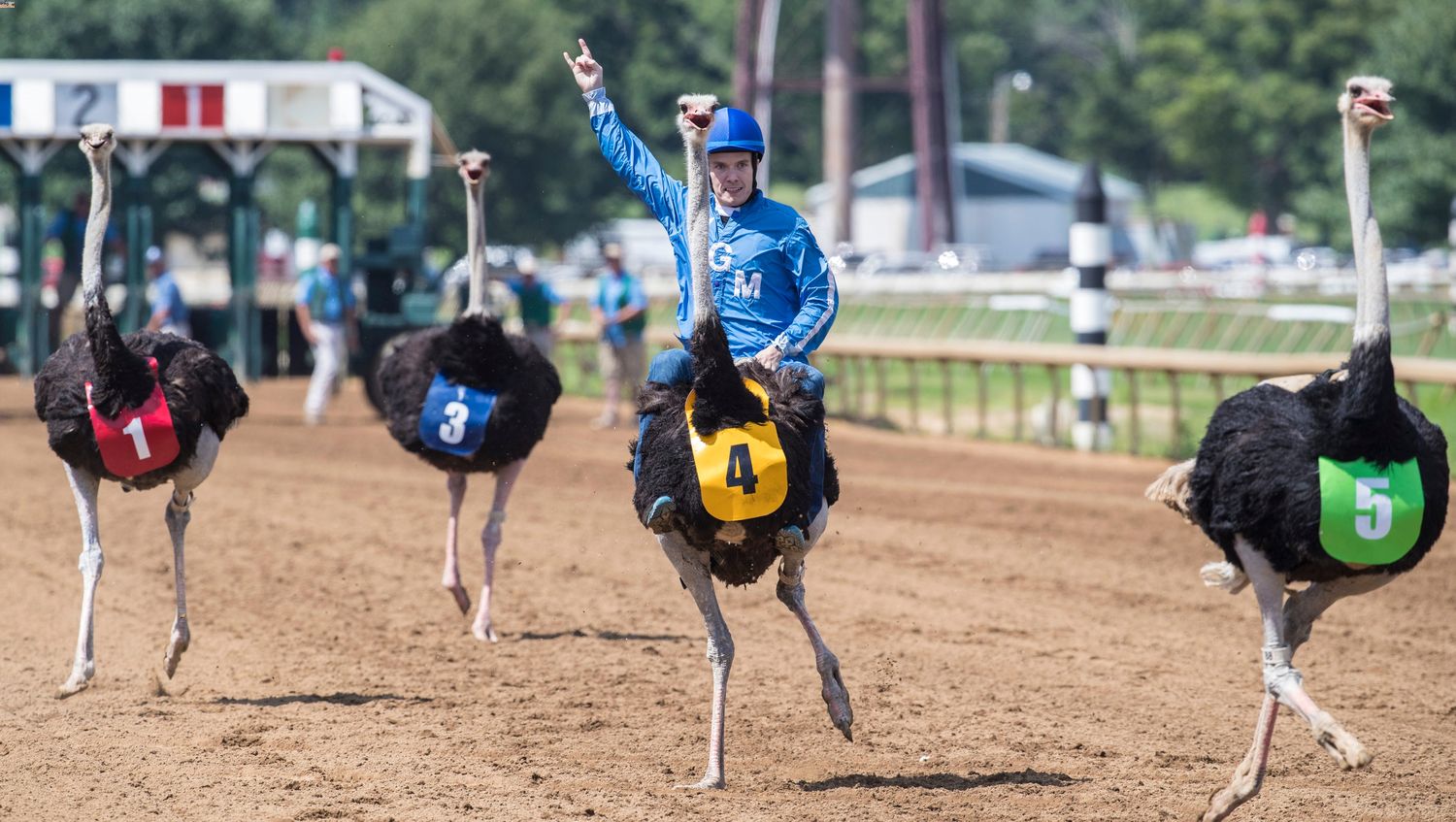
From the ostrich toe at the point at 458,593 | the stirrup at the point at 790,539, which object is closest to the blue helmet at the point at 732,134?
the stirrup at the point at 790,539

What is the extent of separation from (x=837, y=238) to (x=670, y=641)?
47.4 metres

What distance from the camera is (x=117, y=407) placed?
24.8ft

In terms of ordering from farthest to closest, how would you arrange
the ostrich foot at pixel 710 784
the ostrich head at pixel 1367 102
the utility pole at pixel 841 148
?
1. the utility pole at pixel 841 148
2. the ostrich foot at pixel 710 784
3. the ostrich head at pixel 1367 102

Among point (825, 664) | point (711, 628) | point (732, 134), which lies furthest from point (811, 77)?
point (711, 628)

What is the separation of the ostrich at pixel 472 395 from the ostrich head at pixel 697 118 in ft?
10.7

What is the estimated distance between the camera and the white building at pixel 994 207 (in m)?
69.4

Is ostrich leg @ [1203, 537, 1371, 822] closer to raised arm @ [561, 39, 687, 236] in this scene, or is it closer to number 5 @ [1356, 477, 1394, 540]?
number 5 @ [1356, 477, 1394, 540]

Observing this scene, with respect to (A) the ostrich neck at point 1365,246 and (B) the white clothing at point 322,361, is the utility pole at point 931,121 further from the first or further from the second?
(A) the ostrich neck at point 1365,246

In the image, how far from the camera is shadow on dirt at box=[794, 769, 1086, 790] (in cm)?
654

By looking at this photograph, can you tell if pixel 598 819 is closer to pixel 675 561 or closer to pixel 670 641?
pixel 675 561

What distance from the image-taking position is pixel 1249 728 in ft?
24.5

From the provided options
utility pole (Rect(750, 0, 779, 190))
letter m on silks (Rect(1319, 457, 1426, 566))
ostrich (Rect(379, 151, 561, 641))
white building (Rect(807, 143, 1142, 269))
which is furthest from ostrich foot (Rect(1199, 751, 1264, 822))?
white building (Rect(807, 143, 1142, 269))

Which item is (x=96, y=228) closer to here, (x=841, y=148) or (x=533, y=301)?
(x=533, y=301)

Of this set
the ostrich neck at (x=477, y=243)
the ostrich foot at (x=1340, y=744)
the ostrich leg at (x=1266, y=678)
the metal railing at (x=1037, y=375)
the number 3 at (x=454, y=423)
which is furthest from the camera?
the metal railing at (x=1037, y=375)
